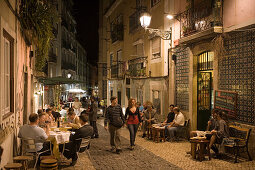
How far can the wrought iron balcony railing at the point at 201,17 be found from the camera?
9461 mm

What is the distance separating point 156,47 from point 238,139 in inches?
331

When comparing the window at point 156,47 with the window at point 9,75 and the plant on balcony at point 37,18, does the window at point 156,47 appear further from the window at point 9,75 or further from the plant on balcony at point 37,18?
the window at point 9,75

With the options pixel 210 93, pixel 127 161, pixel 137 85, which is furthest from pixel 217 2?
pixel 137 85

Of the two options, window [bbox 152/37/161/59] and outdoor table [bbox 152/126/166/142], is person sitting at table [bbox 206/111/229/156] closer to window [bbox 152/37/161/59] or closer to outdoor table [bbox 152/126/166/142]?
outdoor table [bbox 152/126/166/142]

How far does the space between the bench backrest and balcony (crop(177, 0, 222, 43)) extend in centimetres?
318

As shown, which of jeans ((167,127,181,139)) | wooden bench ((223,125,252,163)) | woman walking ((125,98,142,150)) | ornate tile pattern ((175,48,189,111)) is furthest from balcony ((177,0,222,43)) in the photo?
jeans ((167,127,181,139))

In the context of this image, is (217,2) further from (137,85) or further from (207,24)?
(137,85)

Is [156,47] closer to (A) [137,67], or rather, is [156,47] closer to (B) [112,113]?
(A) [137,67]

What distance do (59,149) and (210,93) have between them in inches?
267

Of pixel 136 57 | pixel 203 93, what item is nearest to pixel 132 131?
pixel 203 93

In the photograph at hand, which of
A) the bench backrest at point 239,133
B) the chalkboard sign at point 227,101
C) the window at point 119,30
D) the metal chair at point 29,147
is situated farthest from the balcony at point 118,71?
the metal chair at point 29,147

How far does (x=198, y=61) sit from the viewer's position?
11625 millimetres

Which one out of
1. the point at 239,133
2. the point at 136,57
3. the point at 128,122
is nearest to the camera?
the point at 239,133

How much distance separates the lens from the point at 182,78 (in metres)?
12.5
